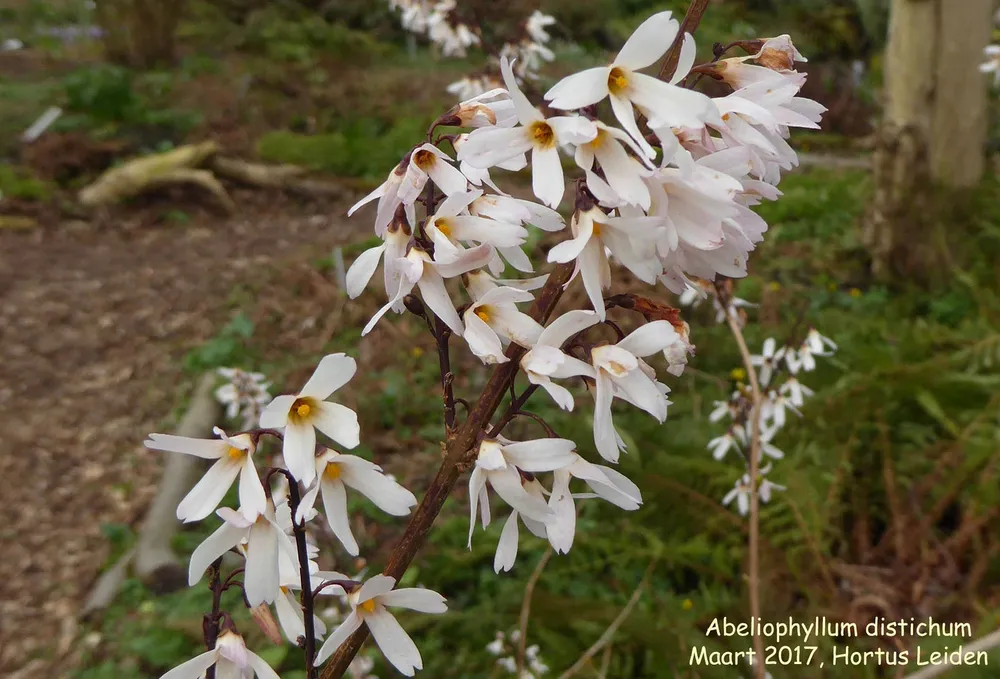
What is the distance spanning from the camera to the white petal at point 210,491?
0.71m

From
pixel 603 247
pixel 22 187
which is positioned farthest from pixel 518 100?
pixel 22 187

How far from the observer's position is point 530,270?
0.77 m

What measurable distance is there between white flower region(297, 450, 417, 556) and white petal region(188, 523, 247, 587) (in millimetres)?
91

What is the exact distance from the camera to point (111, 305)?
5.15 m

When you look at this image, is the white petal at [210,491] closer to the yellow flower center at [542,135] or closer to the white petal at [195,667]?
the white petal at [195,667]

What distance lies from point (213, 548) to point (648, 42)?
637 mm

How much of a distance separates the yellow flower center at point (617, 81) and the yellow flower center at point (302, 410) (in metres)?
0.43

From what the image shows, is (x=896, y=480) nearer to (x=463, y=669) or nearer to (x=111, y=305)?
(x=463, y=669)

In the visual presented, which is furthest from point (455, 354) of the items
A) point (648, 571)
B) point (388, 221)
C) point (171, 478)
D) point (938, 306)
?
point (388, 221)

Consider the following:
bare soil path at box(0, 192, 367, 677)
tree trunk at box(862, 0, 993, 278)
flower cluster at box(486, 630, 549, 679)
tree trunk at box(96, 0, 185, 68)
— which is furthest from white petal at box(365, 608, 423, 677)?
tree trunk at box(96, 0, 185, 68)

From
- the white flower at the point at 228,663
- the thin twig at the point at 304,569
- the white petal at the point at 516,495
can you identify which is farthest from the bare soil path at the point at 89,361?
the white petal at the point at 516,495

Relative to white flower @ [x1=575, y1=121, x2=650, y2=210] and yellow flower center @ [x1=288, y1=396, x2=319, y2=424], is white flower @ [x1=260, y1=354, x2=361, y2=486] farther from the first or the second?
white flower @ [x1=575, y1=121, x2=650, y2=210]

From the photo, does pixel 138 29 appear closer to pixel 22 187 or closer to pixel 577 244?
pixel 22 187

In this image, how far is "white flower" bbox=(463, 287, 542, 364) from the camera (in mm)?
699
